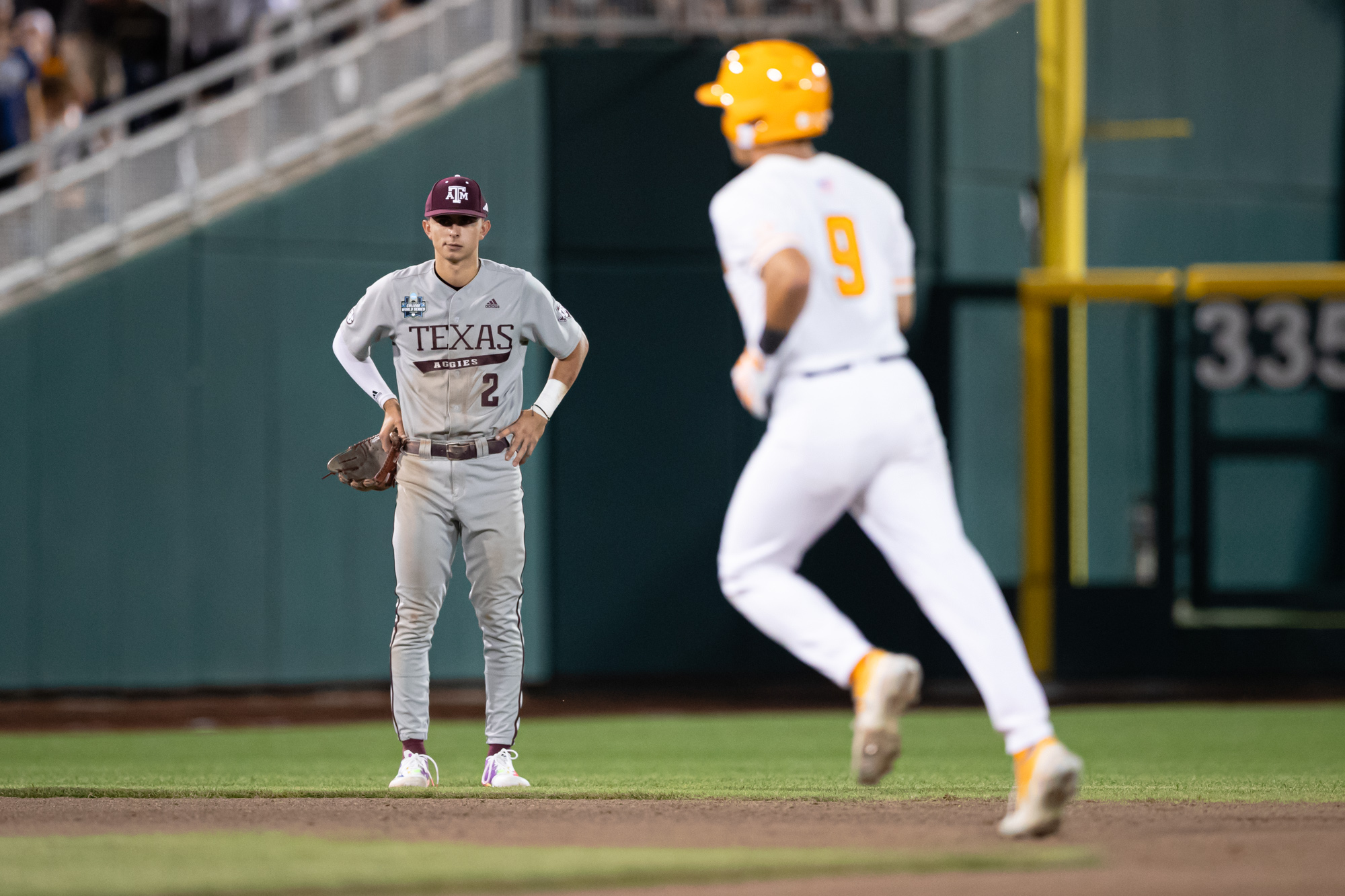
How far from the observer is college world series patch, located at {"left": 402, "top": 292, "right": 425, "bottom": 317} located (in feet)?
19.6

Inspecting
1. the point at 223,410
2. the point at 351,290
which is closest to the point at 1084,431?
the point at 351,290

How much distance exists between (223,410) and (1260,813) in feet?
30.9

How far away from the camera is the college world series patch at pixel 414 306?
5.98 metres

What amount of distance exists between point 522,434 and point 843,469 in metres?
2.03


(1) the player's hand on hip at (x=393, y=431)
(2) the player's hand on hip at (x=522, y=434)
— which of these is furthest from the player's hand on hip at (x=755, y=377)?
(1) the player's hand on hip at (x=393, y=431)

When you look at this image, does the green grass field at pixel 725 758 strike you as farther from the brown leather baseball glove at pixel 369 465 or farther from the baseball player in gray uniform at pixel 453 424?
the brown leather baseball glove at pixel 369 465

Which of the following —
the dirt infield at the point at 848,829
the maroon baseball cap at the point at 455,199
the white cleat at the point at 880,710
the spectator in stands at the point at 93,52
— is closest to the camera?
the dirt infield at the point at 848,829

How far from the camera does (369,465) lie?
610 cm

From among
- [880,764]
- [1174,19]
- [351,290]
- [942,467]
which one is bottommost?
[880,764]

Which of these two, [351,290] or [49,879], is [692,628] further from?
[49,879]

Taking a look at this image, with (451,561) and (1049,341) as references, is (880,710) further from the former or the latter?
(1049,341)

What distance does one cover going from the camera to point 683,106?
1355 centimetres

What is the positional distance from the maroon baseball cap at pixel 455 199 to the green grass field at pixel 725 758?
2.09 meters

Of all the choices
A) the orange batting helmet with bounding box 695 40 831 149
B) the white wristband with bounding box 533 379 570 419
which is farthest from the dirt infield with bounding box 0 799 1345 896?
the orange batting helmet with bounding box 695 40 831 149
